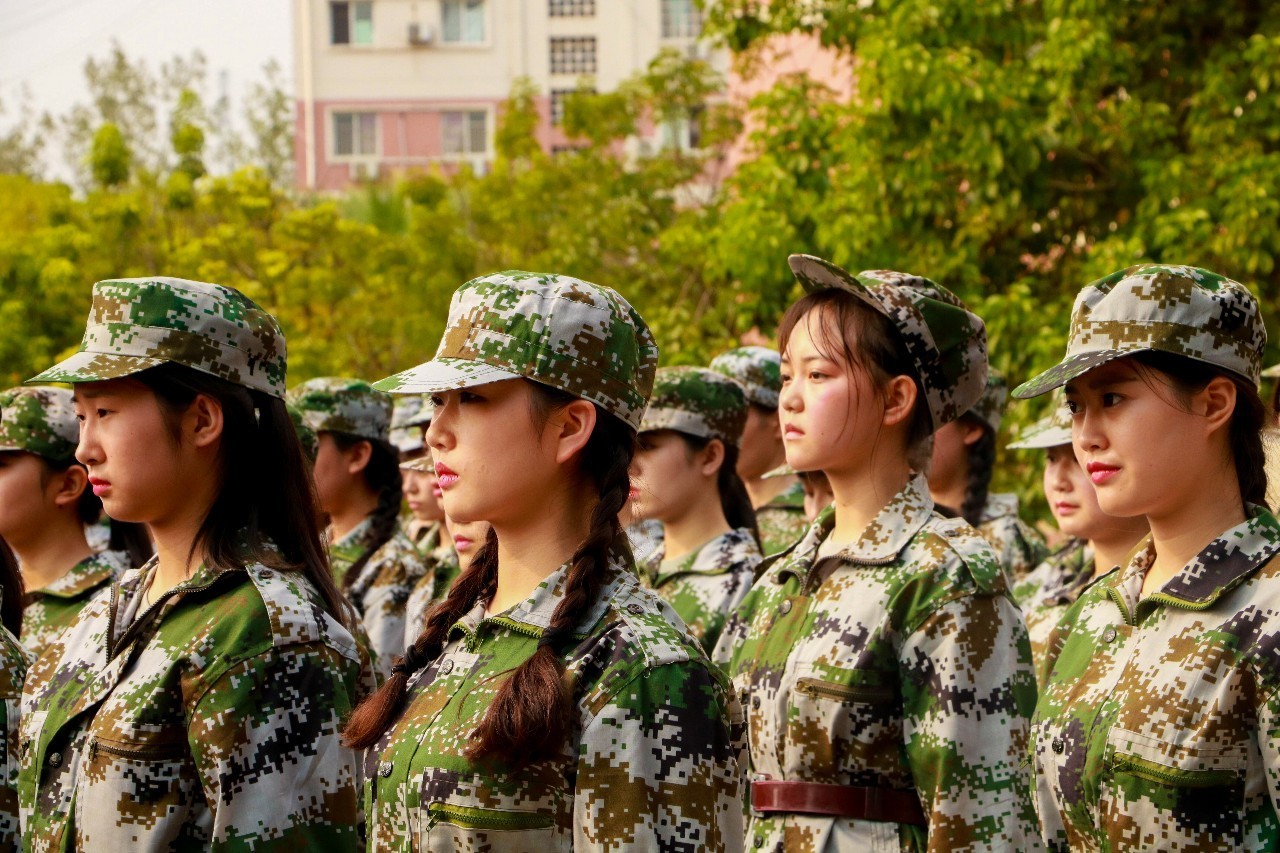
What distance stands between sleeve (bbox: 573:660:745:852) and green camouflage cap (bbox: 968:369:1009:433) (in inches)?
155

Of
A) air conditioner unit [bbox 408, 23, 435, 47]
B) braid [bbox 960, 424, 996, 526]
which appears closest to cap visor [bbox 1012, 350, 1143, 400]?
braid [bbox 960, 424, 996, 526]

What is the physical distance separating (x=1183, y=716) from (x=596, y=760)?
1.22 m

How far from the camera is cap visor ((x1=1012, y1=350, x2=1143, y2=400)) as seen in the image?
331 centimetres

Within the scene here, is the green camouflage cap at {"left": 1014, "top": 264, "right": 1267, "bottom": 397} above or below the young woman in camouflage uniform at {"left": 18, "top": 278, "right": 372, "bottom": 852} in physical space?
above

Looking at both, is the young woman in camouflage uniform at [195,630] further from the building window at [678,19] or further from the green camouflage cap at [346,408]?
the building window at [678,19]

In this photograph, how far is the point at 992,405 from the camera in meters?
6.63

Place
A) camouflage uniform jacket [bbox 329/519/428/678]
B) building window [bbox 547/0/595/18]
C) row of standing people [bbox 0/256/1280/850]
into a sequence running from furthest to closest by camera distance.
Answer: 1. building window [bbox 547/0/595/18]
2. camouflage uniform jacket [bbox 329/519/428/678]
3. row of standing people [bbox 0/256/1280/850]

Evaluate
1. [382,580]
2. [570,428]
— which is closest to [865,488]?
[570,428]

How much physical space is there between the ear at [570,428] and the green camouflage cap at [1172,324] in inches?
38.6

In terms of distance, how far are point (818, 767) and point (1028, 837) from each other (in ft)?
1.63

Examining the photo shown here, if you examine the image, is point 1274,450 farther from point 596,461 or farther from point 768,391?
point 768,391

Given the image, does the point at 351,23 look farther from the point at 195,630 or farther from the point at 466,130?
the point at 195,630

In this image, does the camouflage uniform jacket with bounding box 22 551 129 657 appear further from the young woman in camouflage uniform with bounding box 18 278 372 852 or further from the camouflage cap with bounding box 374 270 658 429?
the camouflage cap with bounding box 374 270 658 429

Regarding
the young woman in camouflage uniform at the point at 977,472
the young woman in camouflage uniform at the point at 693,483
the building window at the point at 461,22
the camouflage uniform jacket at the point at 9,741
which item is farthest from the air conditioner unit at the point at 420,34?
the camouflage uniform jacket at the point at 9,741
